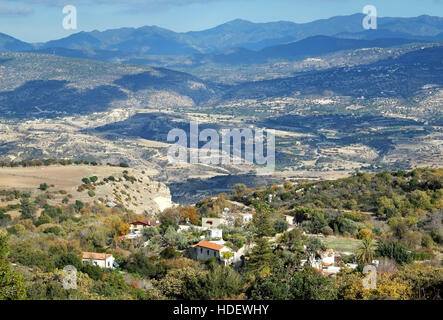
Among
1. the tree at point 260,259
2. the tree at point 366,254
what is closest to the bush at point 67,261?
the tree at point 260,259

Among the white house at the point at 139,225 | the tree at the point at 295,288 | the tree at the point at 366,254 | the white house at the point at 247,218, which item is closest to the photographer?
the tree at the point at 295,288

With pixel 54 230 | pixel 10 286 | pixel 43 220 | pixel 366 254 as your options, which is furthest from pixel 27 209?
pixel 10 286

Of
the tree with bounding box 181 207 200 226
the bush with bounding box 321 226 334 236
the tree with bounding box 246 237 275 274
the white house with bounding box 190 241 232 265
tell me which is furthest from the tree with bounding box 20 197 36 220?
the tree with bounding box 246 237 275 274

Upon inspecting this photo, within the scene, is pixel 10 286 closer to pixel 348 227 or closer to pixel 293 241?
pixel 293 241

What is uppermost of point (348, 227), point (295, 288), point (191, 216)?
point (295, 288)

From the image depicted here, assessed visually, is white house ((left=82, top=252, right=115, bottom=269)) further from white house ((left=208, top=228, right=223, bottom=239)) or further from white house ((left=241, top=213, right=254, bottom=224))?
white house ((left=241, top=213, right=254, bottom=224))

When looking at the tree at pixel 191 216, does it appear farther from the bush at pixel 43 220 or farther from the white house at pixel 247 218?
the bush at pixel 43 220

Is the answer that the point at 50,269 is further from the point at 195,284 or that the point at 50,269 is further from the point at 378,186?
the point at 378,186
